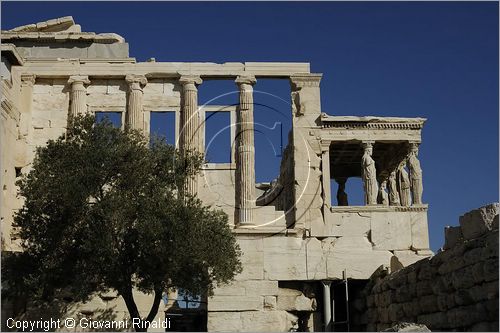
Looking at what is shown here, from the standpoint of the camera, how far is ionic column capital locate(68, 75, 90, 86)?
22422mm

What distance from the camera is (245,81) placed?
22375mm

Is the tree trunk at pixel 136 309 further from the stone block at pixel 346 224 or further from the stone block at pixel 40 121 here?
the stone block at pixel 40 121

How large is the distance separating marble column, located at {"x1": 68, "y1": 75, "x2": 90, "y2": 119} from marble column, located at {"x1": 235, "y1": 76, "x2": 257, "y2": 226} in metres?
4.35

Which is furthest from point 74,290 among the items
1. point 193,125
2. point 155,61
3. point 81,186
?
point 155,61

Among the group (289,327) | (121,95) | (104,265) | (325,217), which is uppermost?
(121,95)

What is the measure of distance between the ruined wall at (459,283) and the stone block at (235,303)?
4203 mm

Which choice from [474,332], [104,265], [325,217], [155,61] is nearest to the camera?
[474,332]

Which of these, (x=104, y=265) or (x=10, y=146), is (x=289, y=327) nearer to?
(x=104, y=265)

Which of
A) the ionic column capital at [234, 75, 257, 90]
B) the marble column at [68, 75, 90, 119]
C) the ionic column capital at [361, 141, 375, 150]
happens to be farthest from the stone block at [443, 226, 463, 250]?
the marble column at [68, 75, 90, 119]

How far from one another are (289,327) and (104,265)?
587 centimetres

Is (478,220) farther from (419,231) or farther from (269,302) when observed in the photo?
(419,231)

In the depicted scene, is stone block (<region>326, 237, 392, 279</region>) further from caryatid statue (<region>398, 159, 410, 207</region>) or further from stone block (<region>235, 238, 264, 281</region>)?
caryatid statue (<region>398, 159, 410, 207</region>)

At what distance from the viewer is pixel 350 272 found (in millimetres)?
19547

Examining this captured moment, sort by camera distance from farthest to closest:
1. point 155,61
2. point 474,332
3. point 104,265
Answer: point 155,61 → point 104,265 → point 474,332
